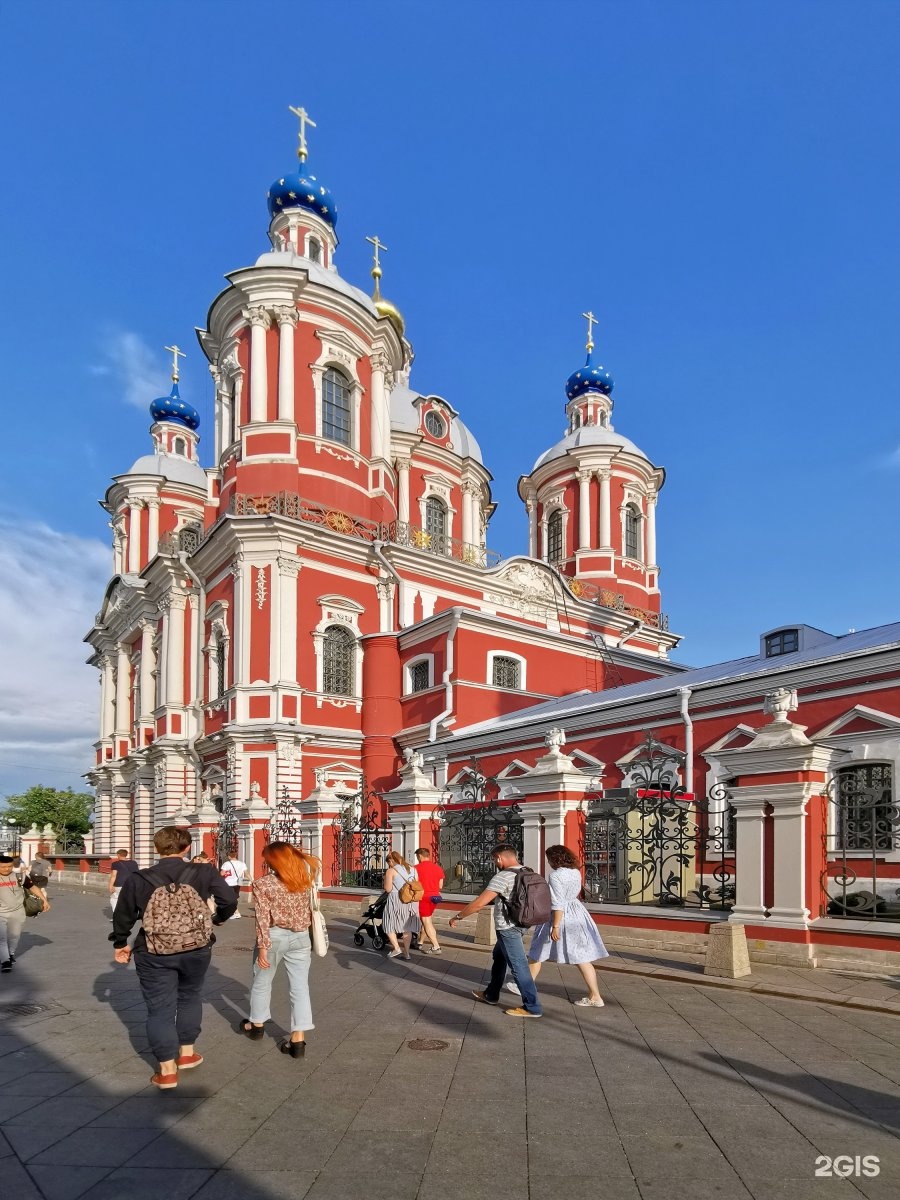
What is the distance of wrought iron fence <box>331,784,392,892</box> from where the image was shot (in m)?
17.5

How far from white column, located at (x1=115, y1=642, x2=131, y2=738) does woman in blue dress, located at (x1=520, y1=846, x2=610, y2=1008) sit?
3493cm

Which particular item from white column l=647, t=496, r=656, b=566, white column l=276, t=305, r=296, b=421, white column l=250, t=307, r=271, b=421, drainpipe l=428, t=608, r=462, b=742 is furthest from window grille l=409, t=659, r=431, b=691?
white column l=647, t=496, r=656, b=566

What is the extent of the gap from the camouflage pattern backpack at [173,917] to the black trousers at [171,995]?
6 cm

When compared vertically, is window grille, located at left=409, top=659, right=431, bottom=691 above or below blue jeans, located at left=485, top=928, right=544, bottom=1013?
above

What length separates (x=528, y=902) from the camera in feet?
24.6

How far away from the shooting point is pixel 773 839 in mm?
9422

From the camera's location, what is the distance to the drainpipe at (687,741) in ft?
58.3

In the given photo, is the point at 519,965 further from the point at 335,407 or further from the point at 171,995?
the point at 335,407

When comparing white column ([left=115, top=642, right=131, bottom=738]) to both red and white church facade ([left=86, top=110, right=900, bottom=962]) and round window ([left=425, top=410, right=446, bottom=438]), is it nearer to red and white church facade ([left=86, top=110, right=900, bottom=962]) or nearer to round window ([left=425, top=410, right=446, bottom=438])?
red and white church facade ([left=86, top=110, right=900, bottom=962])

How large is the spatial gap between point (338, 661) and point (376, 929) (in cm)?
1580

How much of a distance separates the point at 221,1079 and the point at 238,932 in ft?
32.7

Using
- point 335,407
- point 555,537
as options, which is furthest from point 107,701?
point 555,537

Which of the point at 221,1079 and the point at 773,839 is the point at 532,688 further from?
the point at 221,1079

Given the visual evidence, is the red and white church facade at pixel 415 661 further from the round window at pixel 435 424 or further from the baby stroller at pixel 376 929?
the baby stroller at pixel 376 929
